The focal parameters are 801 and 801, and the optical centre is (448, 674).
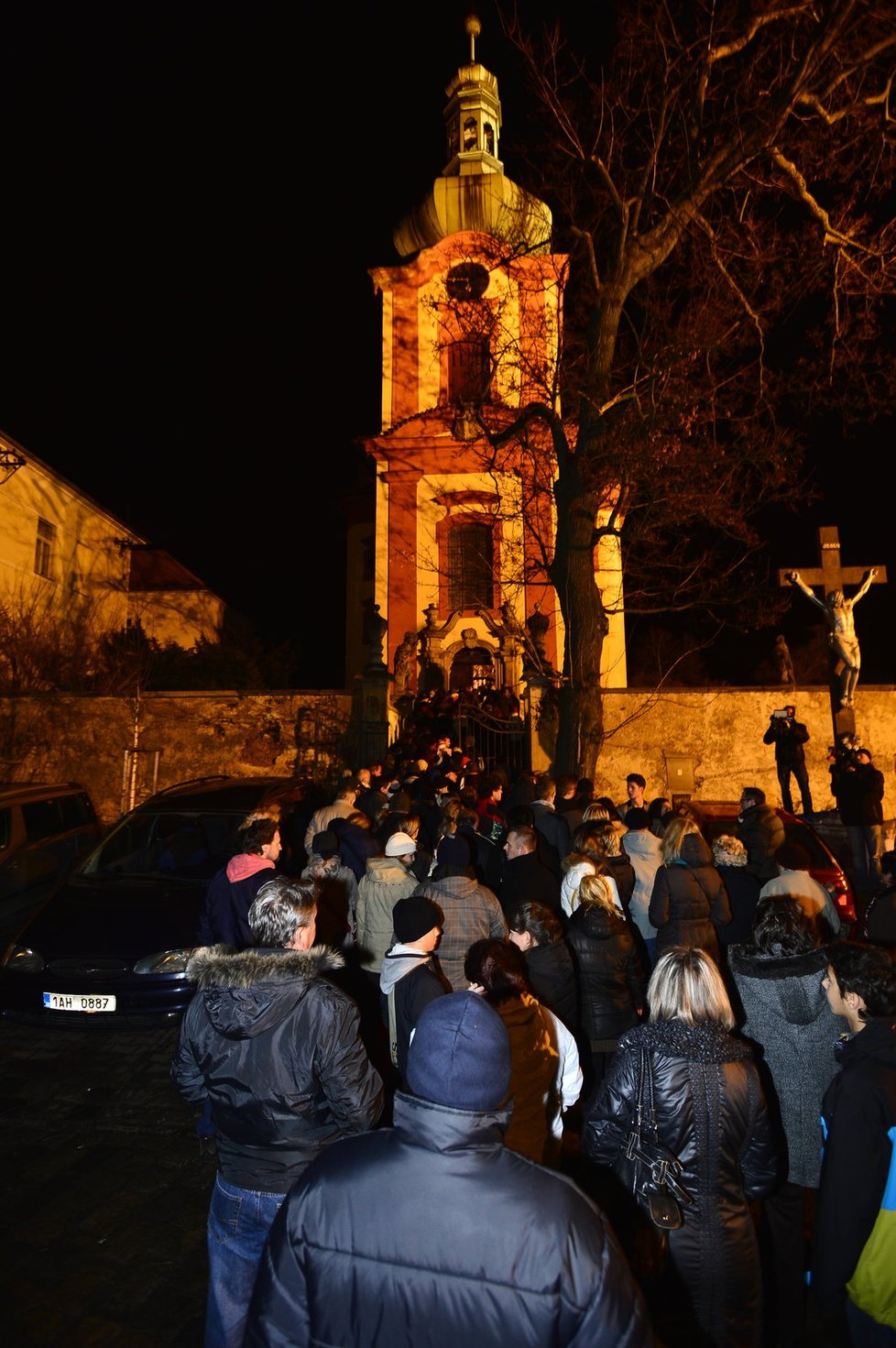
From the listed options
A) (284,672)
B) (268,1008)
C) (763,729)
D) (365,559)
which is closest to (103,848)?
(268,1008)

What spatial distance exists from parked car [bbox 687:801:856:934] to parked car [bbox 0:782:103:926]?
7118 millimetres

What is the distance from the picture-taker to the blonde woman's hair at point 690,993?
9.00 ft

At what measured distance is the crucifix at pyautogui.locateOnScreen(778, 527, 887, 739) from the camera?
1487 centimetres

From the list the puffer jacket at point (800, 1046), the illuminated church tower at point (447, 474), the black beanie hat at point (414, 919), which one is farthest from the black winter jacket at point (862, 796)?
the illuminated church tower at point (447, 474)

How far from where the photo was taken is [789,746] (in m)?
14.6

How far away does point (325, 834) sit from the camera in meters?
6.78

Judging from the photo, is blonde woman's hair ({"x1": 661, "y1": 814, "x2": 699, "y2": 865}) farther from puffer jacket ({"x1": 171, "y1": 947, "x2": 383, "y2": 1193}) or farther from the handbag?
puffer jacket ({"x1": 171, "y1": 947, "x2": 383, "y2": 1193})

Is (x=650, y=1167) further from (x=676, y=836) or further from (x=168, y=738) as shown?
(x=168, y=738)

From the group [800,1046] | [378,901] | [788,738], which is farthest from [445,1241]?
[788,738]

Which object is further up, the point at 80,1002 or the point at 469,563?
the point at 469,563

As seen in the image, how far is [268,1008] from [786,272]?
41.0 feet

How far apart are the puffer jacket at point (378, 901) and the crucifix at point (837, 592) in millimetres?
11318

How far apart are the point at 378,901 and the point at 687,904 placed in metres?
2.14

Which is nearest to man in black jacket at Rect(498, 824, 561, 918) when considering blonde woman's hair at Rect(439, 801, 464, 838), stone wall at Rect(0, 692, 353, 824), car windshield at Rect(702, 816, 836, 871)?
blonde woman's hair at Rect(439, 801, 464, 838)
